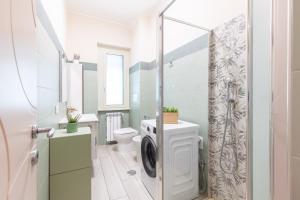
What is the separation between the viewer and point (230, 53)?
160cm

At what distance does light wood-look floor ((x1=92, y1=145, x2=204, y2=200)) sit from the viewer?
1904 millimetres

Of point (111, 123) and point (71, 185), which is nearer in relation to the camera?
point (71, 185)

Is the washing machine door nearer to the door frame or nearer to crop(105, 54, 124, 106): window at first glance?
the door frame

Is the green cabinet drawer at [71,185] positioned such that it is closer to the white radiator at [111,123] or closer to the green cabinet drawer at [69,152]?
the green cabinet drawer at [69,152]

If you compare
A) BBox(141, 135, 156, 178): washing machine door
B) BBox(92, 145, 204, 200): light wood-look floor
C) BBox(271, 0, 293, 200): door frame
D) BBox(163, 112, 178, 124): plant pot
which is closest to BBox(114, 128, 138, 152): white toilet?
BBox(92, 145, 204, 200): light wood-look floor

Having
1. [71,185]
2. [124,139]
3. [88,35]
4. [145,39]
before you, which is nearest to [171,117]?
[71,185]

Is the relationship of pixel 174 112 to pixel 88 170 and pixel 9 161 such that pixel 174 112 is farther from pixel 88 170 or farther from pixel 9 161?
pixel 9 161

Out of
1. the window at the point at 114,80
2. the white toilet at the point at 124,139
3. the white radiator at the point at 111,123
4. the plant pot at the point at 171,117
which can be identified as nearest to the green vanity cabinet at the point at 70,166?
the plant pot at the point at 171,117

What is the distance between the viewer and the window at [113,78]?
3793 mm

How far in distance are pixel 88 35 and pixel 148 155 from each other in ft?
9.49

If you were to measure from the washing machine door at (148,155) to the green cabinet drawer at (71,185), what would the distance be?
0.67 meters

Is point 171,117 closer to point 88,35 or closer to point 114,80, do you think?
point 114,80

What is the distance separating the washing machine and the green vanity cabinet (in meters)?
0.68

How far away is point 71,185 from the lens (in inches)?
61.2
